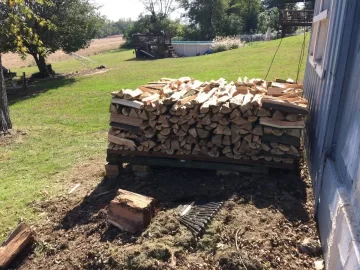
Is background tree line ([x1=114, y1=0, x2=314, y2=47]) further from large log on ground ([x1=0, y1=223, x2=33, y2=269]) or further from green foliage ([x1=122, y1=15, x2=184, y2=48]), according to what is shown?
large log on ground ([x1=0, y1=223, x2=33, y2=269])

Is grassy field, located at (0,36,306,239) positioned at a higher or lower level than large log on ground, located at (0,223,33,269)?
lower

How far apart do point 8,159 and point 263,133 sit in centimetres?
587

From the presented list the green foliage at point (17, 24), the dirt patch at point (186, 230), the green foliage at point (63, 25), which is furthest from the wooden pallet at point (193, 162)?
the green foliage at point (63, 25)

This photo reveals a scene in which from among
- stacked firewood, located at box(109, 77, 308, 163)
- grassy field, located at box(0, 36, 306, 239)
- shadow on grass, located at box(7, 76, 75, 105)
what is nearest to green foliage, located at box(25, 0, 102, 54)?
shadow on grass, located at box(7, 76, 75, 105)

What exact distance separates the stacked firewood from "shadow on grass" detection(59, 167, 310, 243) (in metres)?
0.38

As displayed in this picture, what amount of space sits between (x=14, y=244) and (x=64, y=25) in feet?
55.8

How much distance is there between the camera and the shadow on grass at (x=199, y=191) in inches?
185

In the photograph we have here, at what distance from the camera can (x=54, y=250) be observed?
14.3 feet

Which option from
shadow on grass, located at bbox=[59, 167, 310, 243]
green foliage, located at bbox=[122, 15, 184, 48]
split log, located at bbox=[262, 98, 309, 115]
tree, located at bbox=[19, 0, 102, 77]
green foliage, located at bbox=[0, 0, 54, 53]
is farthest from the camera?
green foliage, located at bbox=[122, 15, 184, 48]

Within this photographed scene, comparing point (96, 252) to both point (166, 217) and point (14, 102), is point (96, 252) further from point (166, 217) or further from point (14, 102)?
point (14, 102)

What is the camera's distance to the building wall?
9.57ft

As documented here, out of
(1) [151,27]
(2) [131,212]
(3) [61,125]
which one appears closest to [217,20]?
(1) [151,27]

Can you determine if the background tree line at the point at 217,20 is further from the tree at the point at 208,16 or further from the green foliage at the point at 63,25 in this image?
the green foliage at the point at 63,25

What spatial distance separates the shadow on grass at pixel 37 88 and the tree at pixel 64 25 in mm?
1581
